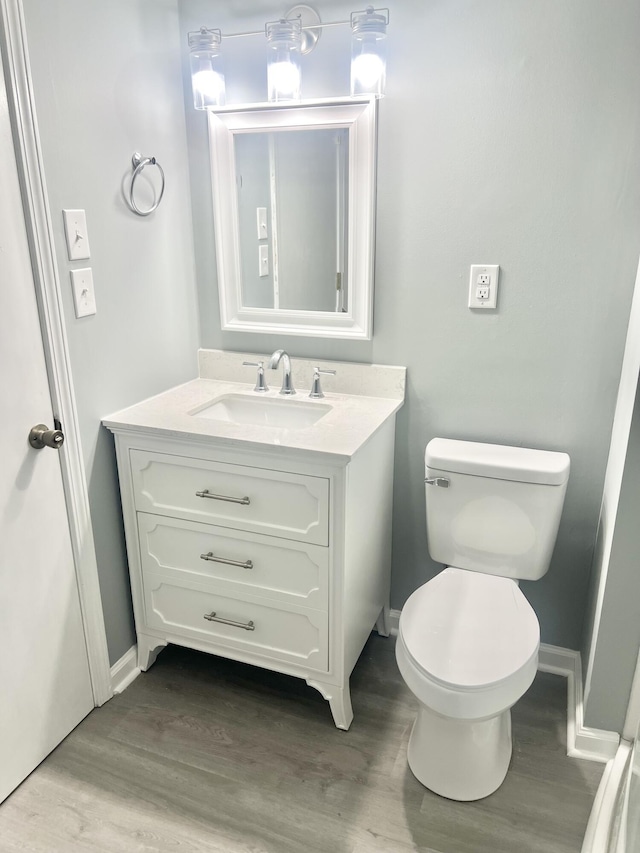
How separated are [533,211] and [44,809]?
6.50 ft

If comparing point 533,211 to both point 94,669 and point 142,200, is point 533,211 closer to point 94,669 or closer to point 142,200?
point 142,200

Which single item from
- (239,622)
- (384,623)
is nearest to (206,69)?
(239,622)

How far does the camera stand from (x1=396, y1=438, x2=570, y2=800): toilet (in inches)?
56.7

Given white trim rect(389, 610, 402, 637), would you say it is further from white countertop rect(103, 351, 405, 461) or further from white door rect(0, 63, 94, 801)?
white door rect(0, 63, 94, 801)

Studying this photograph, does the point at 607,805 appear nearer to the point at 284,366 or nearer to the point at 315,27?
the point at 284,366

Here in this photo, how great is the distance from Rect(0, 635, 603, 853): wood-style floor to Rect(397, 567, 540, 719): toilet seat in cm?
33

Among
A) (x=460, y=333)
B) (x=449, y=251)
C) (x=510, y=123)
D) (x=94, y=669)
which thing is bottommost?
(x=94, y=669)

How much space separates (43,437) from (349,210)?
3.49ft

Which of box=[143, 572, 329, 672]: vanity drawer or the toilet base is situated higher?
box=[143, 572, 329, 672]: vanity drawer

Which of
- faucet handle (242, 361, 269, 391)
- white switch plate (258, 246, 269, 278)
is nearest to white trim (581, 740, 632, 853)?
faucet handle (242, 361, 269, 391)

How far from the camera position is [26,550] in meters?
1.53

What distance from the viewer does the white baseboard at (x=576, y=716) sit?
5.56ft

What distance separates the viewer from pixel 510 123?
165 cm

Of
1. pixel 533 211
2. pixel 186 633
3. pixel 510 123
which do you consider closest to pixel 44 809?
pixel 186 633
